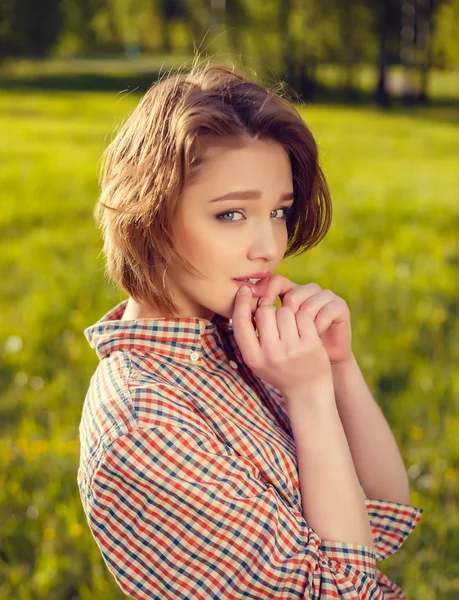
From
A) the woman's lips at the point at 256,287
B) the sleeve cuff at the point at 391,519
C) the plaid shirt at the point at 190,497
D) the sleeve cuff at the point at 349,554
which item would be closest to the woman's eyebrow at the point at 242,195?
the woman's lips at the point at 256,287

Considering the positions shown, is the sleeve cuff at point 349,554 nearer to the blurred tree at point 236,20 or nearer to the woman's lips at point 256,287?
the woman's lips at point 256,287

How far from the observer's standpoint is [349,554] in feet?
5.21

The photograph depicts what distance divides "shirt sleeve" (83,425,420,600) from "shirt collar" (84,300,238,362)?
0.22 m

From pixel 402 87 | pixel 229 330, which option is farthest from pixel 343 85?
pixel 229 330

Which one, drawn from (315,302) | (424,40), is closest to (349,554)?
(315,302)

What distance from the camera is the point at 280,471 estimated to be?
1.66 m

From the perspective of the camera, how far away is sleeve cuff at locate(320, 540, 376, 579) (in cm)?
158

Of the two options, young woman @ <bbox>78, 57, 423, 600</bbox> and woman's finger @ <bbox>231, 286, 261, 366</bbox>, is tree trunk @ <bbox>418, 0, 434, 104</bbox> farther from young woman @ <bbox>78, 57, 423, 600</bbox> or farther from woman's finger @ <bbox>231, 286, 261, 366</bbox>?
woman's finger @ <bbox>231, 286, 261, 366</bbox>

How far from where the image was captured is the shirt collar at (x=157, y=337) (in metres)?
1.69

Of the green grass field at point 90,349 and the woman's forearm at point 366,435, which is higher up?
the woman's forearm at point 366,435

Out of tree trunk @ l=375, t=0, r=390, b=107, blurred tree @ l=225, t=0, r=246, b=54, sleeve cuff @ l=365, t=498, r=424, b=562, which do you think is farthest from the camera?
blurred tree @ l=225, t=0, r=246, b=54

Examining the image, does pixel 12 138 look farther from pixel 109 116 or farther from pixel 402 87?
pixel 402 87

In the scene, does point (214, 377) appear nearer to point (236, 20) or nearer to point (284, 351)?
point (284, 351)

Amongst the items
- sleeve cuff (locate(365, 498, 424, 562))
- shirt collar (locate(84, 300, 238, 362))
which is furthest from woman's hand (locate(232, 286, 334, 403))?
sleeve cuff (locate(365, 498, 424, 562))
